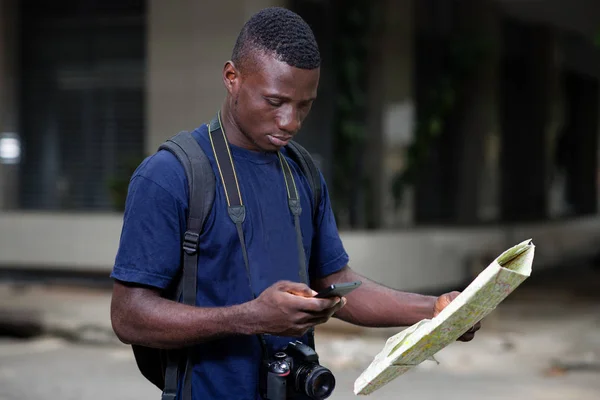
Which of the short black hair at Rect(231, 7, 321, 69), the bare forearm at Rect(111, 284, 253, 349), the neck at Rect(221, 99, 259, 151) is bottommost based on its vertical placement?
the bare forearm at Rect(111, 284, 253, 349)

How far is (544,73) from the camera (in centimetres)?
1531

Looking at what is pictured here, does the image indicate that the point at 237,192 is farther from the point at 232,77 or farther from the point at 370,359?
the point at 370,359

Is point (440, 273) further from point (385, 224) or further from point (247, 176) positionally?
point (247, 176)

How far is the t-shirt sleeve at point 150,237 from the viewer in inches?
82.5

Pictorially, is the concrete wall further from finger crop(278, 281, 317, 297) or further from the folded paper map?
finger crop(278, 281, 317, 297)

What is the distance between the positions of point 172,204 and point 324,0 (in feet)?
25.5

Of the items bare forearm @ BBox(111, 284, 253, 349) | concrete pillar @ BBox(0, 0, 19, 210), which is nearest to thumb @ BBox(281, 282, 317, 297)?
bare forearm @ BBox(111, 284, 253, 349)

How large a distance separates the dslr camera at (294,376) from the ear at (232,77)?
61 cm

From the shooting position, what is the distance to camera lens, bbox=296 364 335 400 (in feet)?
7.12

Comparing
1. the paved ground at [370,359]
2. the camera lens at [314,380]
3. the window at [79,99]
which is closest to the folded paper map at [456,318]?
the camera lens at [314,380]

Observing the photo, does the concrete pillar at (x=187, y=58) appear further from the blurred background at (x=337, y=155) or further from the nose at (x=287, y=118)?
the nose at (x=287, y=118)

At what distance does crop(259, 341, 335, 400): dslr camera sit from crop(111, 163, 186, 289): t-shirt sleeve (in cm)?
31

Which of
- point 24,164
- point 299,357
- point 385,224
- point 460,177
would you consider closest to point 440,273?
point 385,224

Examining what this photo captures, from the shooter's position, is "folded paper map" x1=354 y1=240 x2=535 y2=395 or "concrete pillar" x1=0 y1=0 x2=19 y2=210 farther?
"concrete pillar" x1=0 y1=0 x2=19 y2=210
